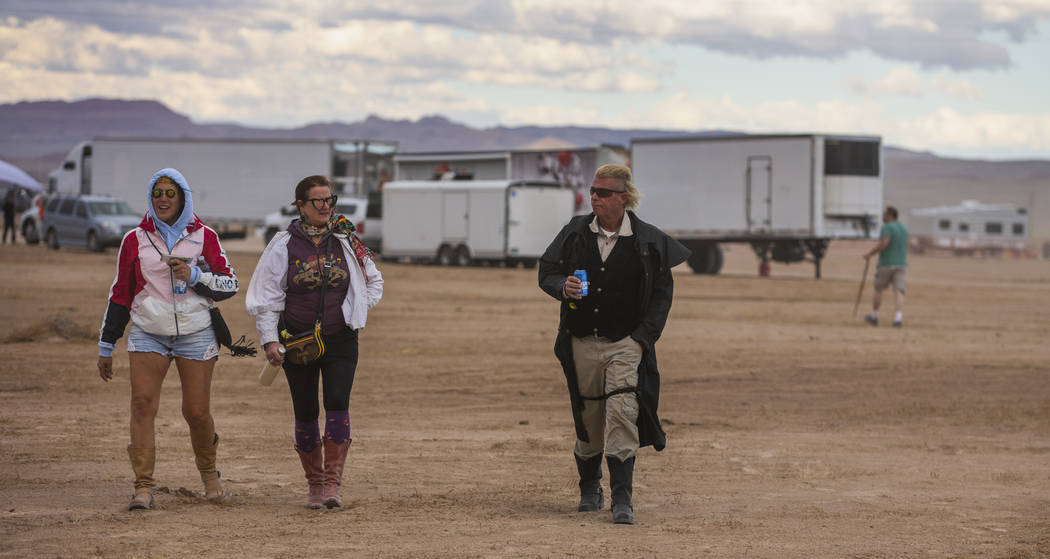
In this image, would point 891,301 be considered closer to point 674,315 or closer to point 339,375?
point 674,315

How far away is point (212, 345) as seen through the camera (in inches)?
274

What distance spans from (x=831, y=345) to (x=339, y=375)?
37.5 ft

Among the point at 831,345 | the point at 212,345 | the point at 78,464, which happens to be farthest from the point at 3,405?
the point at 831,345

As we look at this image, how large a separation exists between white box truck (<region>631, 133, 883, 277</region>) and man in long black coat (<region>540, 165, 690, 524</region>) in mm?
25128

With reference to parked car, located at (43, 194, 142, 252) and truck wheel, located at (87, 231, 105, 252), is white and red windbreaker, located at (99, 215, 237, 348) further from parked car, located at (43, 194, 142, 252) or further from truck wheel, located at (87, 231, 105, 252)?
truck wheel, located at (87, 231, 105, 252)

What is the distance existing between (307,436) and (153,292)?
1.08m

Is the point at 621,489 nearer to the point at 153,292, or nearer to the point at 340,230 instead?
the point at 340,230

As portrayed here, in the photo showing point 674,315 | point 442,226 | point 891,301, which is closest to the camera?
point 674,315

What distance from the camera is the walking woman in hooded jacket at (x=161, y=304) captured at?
6.78 metres

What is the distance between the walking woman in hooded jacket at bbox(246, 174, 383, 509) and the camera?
22.4 ft

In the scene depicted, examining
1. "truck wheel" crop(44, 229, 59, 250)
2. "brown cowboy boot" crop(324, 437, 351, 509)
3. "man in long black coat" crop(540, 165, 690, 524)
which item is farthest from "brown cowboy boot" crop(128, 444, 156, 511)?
"truck wheel" crop(44, 229, 59, 250)

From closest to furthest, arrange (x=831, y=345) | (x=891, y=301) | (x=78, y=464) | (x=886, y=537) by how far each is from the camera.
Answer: (x=886, y=537)
(x=78, y=464)
(x=831, y=345)
(x=891, y=301)

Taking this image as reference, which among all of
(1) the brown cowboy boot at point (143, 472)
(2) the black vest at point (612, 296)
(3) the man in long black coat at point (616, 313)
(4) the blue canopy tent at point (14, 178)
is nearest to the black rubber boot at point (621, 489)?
(3) the man in long black coat at point (616, 313)

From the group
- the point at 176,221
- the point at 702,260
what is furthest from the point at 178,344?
the point at 702,260
